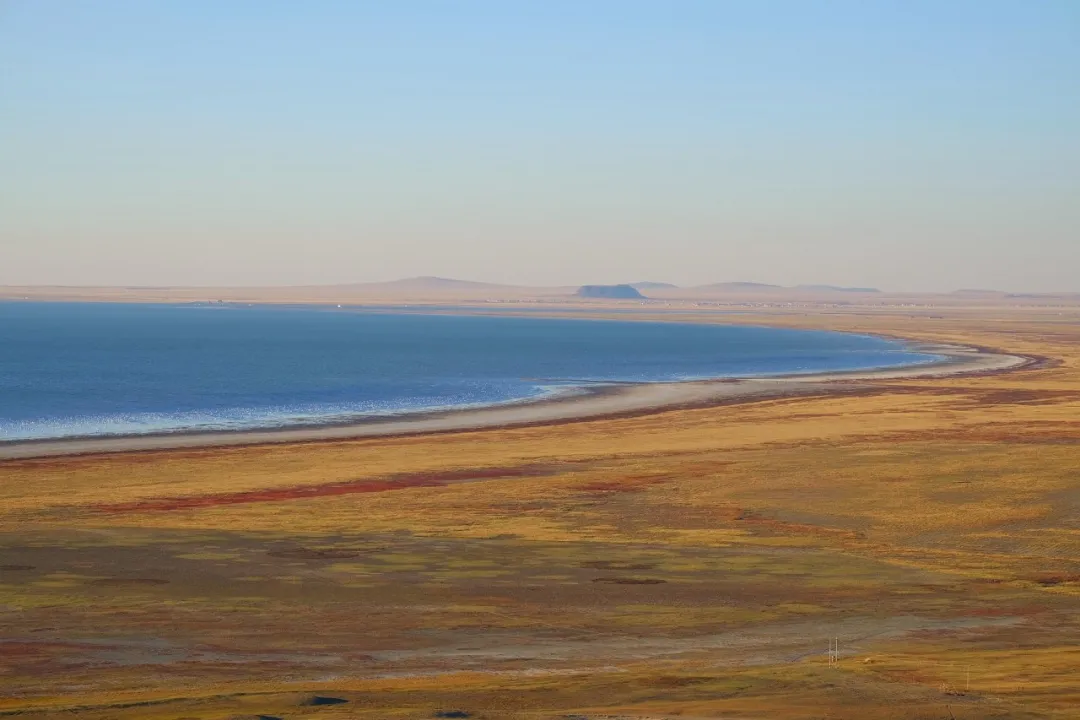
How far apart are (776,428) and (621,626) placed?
143ft

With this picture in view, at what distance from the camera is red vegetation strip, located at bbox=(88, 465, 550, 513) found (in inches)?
1657

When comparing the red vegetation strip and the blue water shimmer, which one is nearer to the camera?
the red vegetation strip

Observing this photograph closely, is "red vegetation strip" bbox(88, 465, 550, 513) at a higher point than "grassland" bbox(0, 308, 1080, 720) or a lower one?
lower

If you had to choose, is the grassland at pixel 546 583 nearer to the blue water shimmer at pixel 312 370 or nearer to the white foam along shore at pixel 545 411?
the white foam along shore at pixel 545 411

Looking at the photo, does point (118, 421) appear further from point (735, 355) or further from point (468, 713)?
point (735, 355)

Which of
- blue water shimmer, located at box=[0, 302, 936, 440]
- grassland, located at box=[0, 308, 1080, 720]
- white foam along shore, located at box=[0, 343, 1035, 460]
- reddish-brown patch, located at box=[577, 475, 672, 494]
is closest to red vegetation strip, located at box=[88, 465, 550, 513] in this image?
grassland, located at box=[0, 308, 1080, 720]

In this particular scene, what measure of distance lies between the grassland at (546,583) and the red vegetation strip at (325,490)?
0.23 m

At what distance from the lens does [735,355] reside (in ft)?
491

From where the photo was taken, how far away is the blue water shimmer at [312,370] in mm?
76562

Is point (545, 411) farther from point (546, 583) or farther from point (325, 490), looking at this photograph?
point (546, 583)

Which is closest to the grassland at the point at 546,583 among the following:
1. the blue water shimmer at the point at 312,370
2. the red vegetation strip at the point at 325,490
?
the red vegetation strip at the point at 325,490

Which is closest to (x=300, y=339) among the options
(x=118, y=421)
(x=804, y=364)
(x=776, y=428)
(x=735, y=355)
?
(x=735, y=355)

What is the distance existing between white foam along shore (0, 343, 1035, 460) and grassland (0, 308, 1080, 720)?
18.3 feet

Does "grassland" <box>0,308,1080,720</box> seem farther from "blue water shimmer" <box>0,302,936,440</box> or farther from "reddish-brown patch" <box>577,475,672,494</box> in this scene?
"blue water shimmer" <box>0,302,936,440</box>
